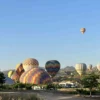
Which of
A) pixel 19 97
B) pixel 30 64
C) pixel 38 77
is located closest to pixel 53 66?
→ pixel 30 64

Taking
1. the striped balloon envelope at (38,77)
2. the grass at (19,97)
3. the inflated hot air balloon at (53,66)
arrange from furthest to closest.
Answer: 1. the inflated hot air balloon at (53,66)
2. the striped balloon envelope at (38,77)
3. the grass at (19,97)

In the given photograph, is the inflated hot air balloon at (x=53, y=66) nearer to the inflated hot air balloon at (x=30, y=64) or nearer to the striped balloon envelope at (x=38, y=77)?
the inflated hot air balloon at (x=30, y=64)

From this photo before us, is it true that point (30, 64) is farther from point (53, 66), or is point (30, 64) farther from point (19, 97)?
point (19, 97)

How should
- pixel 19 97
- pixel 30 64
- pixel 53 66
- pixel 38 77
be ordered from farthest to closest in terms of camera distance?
1. pixel 30 64
2. pixel 53 66
3. pixel 38 77
4. pixel 19 97

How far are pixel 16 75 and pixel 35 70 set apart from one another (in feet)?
127

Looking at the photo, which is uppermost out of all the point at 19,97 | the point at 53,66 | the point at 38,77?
the point at 53,66

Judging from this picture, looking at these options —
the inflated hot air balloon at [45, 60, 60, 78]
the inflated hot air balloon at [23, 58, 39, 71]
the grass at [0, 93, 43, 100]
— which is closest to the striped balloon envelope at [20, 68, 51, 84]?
the inflated hot air balloon at [45, 60, 60, 78]

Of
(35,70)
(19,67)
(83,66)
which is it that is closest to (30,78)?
(35,70)

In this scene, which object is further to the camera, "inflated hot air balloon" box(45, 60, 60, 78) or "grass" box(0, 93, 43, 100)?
"inflated hot air balloon" box(45, 60, 60, 78)

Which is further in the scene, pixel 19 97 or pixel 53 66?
pixel 53 66

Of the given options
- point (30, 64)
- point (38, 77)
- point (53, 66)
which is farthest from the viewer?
point (30, 64)

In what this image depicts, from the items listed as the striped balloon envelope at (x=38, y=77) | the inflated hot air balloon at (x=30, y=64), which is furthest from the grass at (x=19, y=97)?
the inflated hot air balloon at (x=30, y=64)

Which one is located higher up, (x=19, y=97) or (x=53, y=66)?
(x=53, y=66)

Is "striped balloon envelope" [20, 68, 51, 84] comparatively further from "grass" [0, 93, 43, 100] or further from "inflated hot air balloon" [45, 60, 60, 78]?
"grass" [0, 93, 43, 100]
